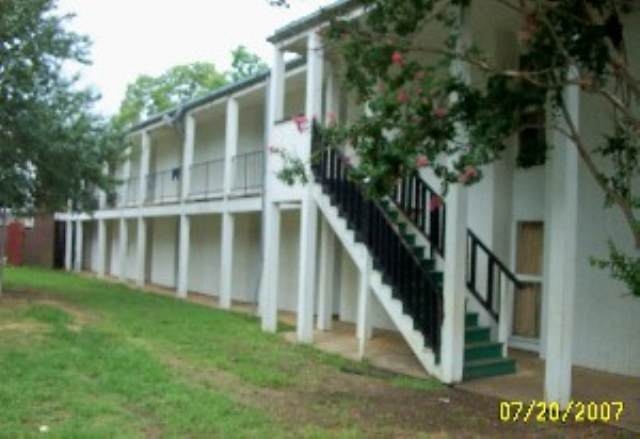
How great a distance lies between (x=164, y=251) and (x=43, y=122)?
10.4 m

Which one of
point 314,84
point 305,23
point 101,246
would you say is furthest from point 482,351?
point 101,246

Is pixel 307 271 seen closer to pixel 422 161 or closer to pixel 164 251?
pixel 422 161

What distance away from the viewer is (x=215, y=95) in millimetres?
19734

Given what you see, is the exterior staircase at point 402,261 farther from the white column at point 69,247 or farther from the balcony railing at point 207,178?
the white column at point 69,247

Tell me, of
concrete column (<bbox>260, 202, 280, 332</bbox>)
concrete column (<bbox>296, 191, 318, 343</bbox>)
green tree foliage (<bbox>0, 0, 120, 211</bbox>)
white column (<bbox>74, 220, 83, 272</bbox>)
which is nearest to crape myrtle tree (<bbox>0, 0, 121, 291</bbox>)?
green tree foliage (<bbox>0, 0, 120, 211</bbox>)

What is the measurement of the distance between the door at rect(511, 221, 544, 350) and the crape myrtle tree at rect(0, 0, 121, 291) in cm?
1041

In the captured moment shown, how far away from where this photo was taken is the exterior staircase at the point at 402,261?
10352 millimetres

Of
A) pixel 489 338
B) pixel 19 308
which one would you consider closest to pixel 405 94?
pixel 489 338

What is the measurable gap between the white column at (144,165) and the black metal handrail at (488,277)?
15.0 m

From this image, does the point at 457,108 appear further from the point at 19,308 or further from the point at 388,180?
the point at 19,308

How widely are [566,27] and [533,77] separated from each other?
1.91 feet

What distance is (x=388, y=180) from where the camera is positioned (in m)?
7.81

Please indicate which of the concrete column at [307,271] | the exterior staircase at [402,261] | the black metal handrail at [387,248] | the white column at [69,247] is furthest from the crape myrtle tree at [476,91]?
the white column at [69,247]

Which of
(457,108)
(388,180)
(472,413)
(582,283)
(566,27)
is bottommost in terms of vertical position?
(472,413)
